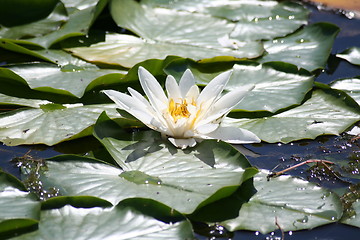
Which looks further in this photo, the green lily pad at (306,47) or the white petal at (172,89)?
the green lily pad at (306,47)

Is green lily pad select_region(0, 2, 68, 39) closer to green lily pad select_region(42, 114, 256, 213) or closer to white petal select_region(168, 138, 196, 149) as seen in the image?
green lily pad select_region(42, 114, 256, 213)

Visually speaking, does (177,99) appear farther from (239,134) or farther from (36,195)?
(36,195)

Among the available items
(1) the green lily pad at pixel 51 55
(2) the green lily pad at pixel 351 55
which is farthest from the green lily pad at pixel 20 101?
(2) the green lily pad at pixel 351 55

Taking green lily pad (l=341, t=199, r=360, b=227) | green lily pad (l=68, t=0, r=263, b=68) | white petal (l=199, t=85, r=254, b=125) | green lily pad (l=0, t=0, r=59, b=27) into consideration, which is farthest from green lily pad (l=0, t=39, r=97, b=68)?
green lily pad (l=341, t=199, r=360, b=227)

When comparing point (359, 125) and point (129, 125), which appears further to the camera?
point (359, 125)

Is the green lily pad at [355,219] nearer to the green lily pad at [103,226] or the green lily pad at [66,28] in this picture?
the green lily pad at [103,226]

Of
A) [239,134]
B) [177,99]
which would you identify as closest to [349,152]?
[239,134]

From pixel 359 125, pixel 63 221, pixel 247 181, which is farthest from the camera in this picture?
pixel 359 125

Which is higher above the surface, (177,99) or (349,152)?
(177,99)

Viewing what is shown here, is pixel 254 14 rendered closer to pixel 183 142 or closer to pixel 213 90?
pixel 213 90
